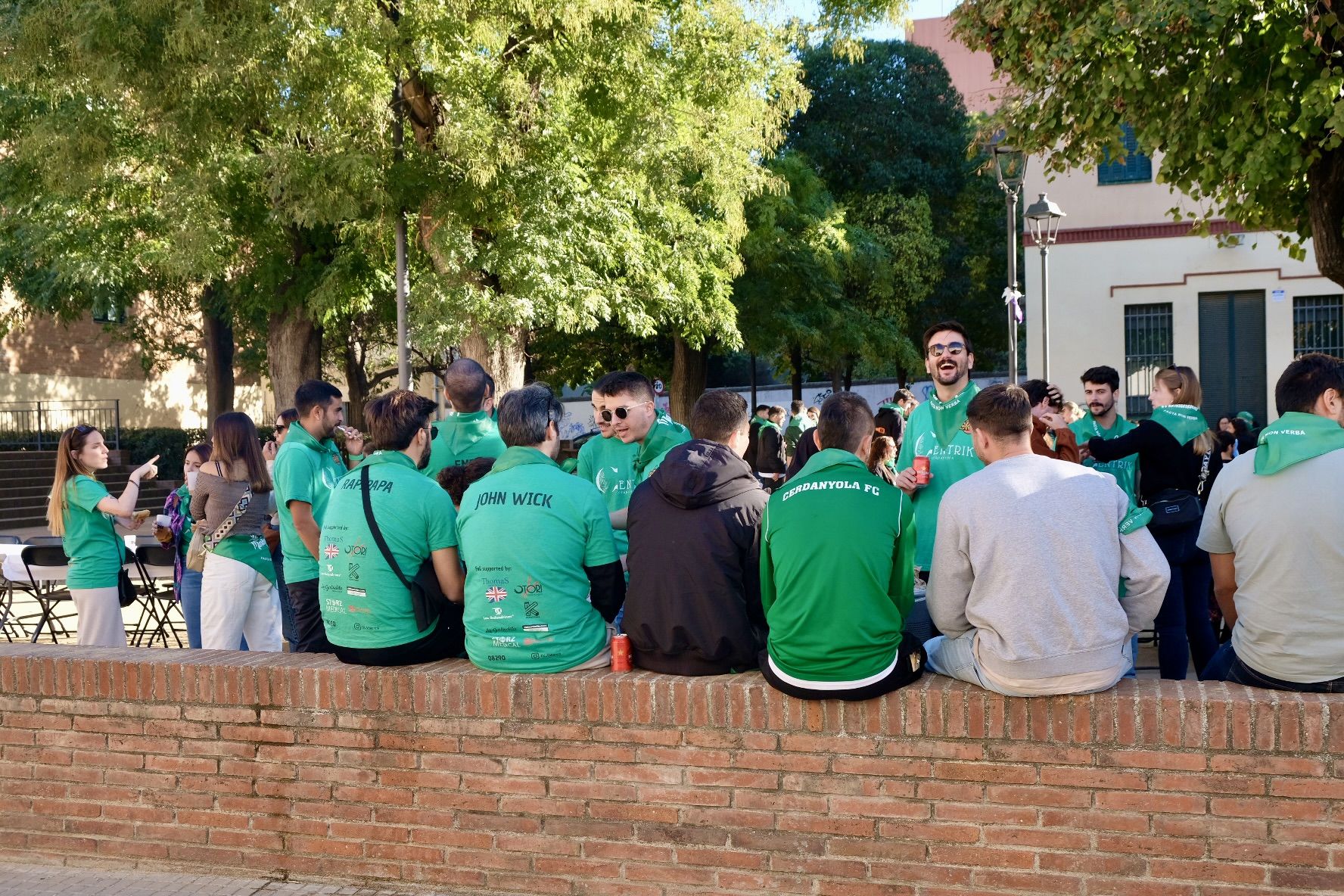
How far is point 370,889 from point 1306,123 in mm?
7950

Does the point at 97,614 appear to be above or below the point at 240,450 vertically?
below

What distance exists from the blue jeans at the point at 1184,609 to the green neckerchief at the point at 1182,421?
1.84ft

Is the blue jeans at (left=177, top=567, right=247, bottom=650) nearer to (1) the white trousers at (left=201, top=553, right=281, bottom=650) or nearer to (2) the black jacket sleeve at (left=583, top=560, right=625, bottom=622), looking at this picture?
(1) the white trousers at (left=201, top=553, right=281, bottom=650)

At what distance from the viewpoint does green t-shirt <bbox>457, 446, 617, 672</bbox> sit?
4352 millimetres

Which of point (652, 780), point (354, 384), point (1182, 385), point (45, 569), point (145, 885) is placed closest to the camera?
point (652, 780)

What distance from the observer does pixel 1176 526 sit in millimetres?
6457

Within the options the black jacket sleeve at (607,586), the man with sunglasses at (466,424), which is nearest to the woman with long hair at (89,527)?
the man with sunglasses at (466,424)

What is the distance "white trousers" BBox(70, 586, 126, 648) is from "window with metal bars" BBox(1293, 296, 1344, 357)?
2011 cm

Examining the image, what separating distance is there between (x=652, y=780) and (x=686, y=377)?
23244 mm

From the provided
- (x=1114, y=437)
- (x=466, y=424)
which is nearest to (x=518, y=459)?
(x=466, y=424)

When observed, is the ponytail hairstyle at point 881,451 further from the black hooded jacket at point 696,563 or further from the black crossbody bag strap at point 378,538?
the black crossbody bag strap at point 378,538

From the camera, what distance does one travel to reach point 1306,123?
877cm

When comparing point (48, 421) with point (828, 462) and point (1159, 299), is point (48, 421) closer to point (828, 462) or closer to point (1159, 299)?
point (1159, 299)

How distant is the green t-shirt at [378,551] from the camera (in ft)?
15.2
